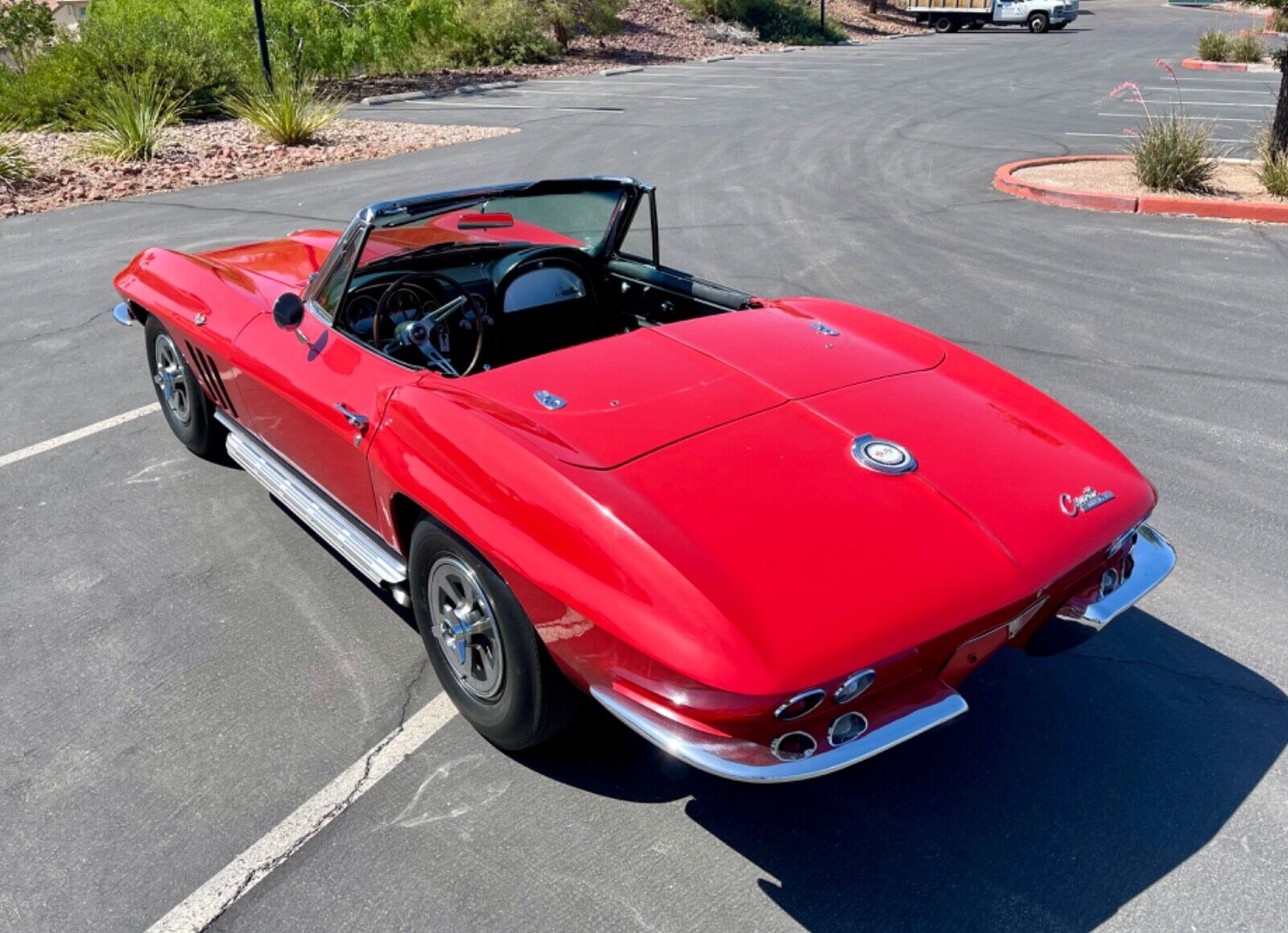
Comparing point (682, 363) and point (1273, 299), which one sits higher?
point (682, 363)

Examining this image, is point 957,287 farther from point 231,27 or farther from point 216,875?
point 231,27

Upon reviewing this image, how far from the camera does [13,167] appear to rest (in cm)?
1167

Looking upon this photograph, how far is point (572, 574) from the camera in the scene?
8.30ft

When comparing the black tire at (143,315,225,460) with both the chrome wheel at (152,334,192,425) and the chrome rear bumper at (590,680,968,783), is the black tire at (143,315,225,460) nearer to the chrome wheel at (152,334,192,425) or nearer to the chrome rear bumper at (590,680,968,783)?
the chrome wheel at (152,334,192,425)

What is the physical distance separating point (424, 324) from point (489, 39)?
2312 cm

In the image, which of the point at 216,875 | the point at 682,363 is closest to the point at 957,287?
the point at 682,363

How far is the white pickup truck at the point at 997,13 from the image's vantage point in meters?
34.8

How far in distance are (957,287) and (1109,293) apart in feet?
3.50

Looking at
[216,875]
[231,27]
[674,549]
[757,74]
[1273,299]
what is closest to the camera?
[674,549]

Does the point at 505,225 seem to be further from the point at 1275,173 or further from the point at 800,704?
the point at 1275,173

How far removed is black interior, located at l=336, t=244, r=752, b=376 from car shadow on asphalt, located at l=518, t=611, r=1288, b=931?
153cm

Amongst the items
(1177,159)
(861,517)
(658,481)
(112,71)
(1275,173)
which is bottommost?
(1275,173)

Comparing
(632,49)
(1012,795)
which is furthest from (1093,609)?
(632,49)

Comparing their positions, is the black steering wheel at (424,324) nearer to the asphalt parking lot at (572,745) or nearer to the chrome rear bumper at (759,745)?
the asphalt parking lot at (572,745)
